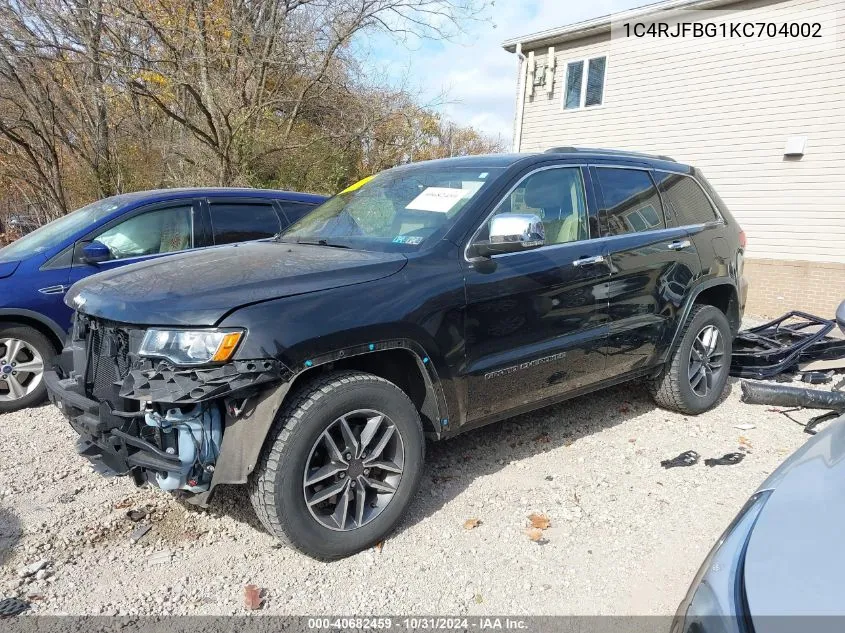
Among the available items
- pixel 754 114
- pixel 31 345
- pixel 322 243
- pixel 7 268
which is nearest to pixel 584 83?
pixel 754 114

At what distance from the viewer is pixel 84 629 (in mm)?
2332

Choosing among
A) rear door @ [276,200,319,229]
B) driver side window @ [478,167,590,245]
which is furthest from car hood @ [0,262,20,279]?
driver side window @ [478,167,590,245]

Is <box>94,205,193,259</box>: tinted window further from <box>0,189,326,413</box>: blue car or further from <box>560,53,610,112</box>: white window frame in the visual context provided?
<box>560,53,610,112</box>: white window frame

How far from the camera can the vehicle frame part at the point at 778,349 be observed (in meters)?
5.60

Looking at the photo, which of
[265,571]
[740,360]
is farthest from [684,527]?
[740,360]

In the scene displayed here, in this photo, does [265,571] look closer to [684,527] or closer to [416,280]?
[416,280]

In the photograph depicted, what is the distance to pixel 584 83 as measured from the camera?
13562 mm

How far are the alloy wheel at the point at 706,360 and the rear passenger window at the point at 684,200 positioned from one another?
0.87 metres

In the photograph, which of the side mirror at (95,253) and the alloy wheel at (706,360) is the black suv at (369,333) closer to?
the alloy wheel at (706,360)

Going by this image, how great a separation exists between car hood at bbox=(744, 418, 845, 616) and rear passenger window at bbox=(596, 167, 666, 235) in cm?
230

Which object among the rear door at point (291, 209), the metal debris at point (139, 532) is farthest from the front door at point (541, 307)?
the rear door at point (291, 209)

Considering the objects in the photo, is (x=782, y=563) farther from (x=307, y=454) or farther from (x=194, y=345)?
(x=194, y=345)

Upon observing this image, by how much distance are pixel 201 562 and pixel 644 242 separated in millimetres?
3338

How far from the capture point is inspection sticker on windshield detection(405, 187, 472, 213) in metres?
3.34
